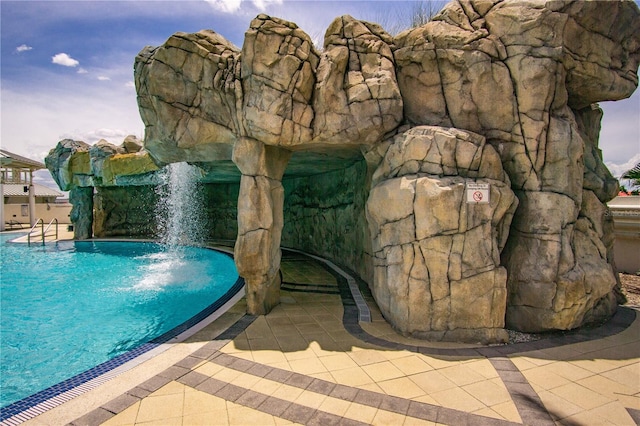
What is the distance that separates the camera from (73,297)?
9.28m

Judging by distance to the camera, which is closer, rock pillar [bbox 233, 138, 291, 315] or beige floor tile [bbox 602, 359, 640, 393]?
beige floor tile [bbox 602, 359, 640, 393]

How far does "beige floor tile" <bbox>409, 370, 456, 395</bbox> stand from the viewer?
4520mm

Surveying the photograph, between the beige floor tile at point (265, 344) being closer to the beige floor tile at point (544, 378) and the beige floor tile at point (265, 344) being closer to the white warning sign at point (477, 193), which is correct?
the beige floor tile at point (544, 378)

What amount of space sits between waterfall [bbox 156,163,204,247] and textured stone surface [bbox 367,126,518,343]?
12975 mm

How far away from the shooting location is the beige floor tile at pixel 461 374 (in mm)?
4691

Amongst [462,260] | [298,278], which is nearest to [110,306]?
[298,278]

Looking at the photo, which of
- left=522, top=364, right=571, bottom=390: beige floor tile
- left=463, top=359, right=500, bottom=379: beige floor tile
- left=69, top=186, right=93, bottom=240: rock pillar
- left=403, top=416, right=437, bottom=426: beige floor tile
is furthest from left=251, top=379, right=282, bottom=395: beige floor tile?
left=69, top=186, right=93, bottom=240: rock pillar

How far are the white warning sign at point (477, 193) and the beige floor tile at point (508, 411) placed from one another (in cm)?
310

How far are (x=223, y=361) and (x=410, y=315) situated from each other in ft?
10.7

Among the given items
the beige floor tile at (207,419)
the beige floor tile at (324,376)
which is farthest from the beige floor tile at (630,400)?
the beige floor tile at (207,419)

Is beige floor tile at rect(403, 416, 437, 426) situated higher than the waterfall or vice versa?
the waterfall

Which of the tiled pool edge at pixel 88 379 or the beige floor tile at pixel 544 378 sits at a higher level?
the beige floor tile at pixel 544 378

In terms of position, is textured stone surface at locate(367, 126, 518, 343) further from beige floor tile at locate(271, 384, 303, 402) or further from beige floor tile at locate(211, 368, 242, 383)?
beige floor tile at locate(211, 368, 242, 383)

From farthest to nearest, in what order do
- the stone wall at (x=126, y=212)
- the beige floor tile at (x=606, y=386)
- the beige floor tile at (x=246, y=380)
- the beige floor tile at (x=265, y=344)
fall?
1. the stone wall at (x=126, y=212)
2. the beige floor tile at (x=265, y=344)
3. the beige floor tile at (x=246, y=380)
4. the beige floor tile at (x=606, y=386)
